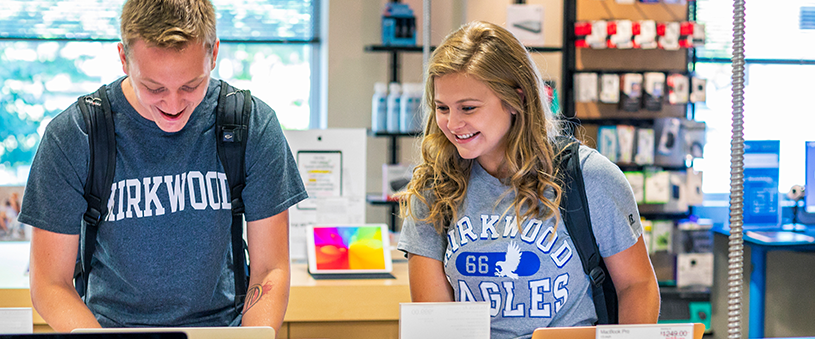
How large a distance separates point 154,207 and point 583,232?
3.08 ft

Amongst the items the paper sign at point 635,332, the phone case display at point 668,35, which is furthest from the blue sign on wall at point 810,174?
the paper sign at point 635,332

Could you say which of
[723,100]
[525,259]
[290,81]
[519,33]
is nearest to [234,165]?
[525,259]

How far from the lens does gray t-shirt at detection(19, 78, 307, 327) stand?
141 cm

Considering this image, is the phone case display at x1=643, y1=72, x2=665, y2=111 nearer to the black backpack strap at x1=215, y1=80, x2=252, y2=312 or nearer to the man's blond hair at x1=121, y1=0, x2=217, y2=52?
the black backpack strap at x1=215, y1=80, x2=252, y2=312

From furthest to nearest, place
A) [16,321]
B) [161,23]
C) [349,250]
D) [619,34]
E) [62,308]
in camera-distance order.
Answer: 1. [619,34]
2. [349,250]
3. [62,308]
4. [161,23]
5. [16,321]

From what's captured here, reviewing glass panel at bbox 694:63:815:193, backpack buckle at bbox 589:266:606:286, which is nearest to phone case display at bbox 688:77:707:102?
glass panel at bbox 694:63:815:193

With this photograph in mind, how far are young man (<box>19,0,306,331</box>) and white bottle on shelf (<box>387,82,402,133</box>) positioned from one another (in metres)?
3.02

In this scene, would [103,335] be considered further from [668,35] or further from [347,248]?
[668,35]

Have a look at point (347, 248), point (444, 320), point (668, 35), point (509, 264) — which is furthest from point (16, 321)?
point (668, 35)

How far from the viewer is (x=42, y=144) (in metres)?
1.41

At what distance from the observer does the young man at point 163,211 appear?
138 centimetres

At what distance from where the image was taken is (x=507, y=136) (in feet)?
5.19

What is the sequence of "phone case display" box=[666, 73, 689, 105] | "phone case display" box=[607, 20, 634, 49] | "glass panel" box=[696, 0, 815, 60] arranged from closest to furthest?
"phone case display" box=[607, 20, 634, 49], "phone case display" box=[666, 73, 689, 105], "glass panel" box=[696, 0, 815, 60]

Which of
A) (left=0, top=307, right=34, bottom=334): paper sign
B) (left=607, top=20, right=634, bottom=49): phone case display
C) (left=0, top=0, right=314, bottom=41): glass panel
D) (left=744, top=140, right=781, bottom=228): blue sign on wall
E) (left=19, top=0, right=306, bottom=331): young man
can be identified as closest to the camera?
(left=0, top=307, right=34, bottom=334): paper sign
